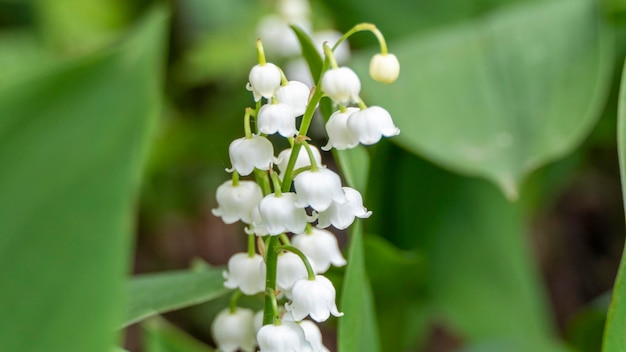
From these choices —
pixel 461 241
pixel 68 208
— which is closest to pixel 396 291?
pixel 461 241

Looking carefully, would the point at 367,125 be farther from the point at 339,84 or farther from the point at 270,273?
the point at 270,273

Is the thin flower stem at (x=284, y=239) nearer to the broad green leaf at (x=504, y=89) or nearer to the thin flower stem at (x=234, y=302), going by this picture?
the thin flower stem at (x=234, y=302)

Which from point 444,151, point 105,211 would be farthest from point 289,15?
point 105,211

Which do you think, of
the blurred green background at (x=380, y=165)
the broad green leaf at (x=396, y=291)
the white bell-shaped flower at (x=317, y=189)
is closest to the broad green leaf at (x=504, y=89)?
the blurred green background at (x=380, y=165)

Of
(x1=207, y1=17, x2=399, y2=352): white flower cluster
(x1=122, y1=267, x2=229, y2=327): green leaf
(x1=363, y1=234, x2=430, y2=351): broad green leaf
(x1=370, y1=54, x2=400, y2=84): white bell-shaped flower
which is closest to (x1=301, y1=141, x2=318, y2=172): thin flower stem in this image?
(x1=207, y1=17, x2=399, y2=352): white flower cluster

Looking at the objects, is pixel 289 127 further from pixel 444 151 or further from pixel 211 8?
pixel 211 8
